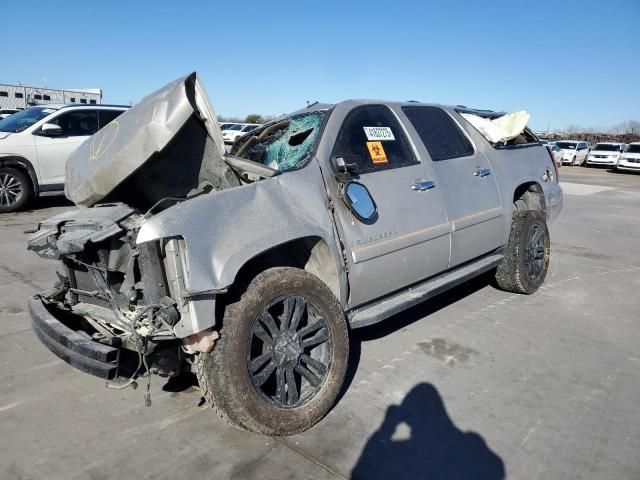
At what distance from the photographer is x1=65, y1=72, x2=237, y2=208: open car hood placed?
2.79 metres

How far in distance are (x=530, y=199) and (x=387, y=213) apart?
8.44 ft

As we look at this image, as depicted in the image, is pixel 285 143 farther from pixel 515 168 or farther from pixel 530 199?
pixel 530 199

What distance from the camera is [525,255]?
4.94 meters

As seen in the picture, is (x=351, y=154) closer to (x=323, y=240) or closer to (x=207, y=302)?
(x=323, y=240)

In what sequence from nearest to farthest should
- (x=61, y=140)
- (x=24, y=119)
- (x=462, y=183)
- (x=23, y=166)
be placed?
(x=462, y=183), (x=23, y=166), (x=61, y=140), (x=24, y=119)

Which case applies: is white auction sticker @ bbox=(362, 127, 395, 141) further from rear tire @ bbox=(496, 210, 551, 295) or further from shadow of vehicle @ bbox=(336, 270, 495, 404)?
rear tire @ bbox=(496, 210, 551, 295)

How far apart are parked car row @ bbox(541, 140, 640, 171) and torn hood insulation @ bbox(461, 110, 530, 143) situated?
74.0 feet

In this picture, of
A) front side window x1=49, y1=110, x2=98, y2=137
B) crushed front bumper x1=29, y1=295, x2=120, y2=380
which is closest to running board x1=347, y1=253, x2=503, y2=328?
crushed front bumper x1=29, y1=295, x2=120, y2=380

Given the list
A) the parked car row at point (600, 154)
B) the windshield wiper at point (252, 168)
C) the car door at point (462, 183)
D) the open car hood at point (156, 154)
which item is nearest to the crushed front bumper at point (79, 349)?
the open car hood at point (156, 154)

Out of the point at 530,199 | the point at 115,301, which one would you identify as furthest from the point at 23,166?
the point at 530,199

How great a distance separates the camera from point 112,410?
121 inches

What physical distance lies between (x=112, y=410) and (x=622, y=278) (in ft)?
18.8

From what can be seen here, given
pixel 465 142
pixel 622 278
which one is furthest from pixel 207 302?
pixel 622 278

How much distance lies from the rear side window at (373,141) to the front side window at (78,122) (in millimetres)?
7261
